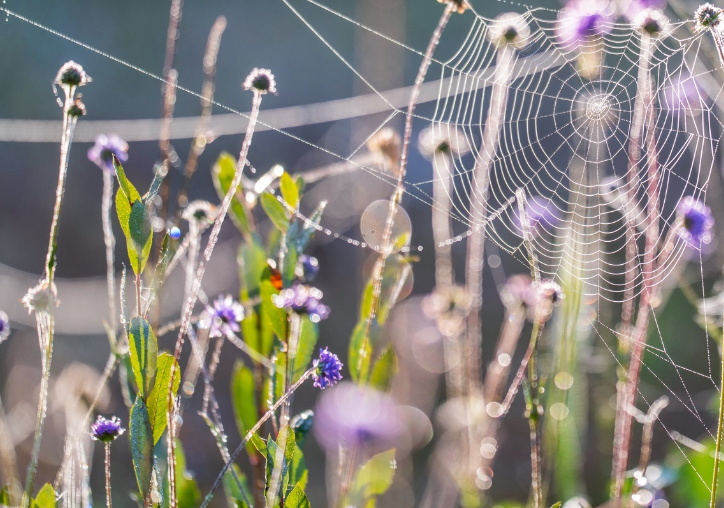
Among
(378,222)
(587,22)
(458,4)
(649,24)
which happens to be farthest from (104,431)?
(378,222)

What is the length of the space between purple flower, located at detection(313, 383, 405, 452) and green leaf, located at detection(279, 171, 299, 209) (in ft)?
0.78

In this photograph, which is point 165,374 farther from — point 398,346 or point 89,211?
point 89,211

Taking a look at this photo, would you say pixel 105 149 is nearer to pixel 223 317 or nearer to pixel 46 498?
pixel 223 317

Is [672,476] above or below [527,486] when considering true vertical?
above

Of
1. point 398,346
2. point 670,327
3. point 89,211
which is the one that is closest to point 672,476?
point 398,346

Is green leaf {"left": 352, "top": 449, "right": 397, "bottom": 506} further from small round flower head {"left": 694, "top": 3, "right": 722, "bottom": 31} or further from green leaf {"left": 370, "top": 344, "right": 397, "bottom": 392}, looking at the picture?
small round flower head {"left": 694, "top": 3, "right": 722, "bottom": 31}

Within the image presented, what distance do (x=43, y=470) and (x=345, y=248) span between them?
1.58 meters

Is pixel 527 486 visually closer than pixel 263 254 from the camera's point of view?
No

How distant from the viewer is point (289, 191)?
32.2 inches

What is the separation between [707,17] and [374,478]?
68cm

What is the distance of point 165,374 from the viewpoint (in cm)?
59

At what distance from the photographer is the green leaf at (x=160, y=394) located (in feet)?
1.94

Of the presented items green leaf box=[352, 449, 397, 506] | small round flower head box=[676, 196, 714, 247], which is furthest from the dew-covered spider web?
green leaf box=[352, 449, 397, 506]

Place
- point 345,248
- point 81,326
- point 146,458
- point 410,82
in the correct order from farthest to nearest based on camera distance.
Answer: point 410,82, point 345,248, point 81,326, point 146,458
